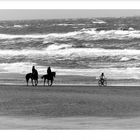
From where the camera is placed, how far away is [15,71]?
51.8ft

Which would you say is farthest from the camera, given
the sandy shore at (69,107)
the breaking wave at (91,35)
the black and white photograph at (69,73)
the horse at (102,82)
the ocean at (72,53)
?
the breaking wave at (91,35)

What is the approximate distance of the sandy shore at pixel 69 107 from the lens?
8367mm

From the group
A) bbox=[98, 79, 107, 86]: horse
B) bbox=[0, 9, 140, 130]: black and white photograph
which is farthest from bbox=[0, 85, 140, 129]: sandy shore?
bbox=[98, 79, 107, 86]: horse

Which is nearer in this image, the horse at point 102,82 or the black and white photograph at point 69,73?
the black and white photograph at point 69,73

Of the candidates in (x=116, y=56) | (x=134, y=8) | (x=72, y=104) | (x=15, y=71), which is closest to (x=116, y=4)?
(x=134, y=8)

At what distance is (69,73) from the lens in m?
15.4

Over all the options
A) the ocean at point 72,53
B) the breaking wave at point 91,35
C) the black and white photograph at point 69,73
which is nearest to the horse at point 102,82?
the black and white photograph at point 69,73

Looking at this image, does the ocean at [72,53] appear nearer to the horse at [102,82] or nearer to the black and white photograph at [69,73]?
the black and white photograph at [69,73]

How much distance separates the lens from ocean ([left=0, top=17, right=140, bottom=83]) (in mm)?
14961

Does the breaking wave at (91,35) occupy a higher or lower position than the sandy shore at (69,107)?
higher

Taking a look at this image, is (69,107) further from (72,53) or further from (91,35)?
(91,35)

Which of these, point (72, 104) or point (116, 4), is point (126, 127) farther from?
point (72, 104)

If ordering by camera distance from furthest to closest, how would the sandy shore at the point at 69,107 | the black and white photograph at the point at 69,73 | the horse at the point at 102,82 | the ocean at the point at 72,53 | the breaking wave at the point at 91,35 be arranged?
the breaking wave at the point at 91,35
the ocean at the point at 72,53
the horse at the point at 102,82
the black and white photograph at the point at 69,73
the sandy shore at the point at 69,107

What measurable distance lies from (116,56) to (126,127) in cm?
994
